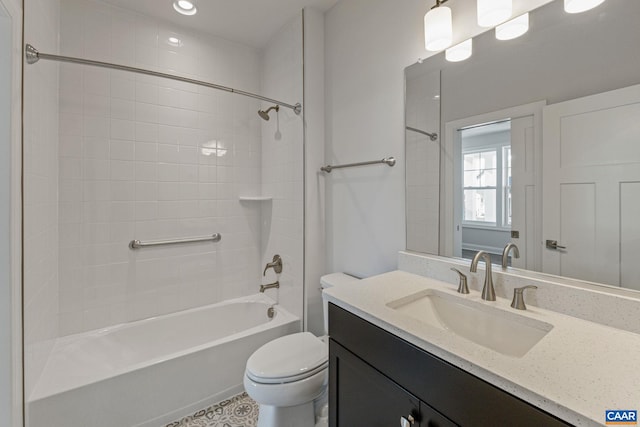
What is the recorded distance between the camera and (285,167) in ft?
7.18

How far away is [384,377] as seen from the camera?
86cm

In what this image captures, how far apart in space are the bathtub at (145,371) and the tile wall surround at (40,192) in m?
0.12

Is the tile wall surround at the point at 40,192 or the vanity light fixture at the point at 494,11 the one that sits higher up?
the vanity light fixture at the point at 494,11

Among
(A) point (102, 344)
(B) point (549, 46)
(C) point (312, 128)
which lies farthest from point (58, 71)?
(B) point (549, 46)

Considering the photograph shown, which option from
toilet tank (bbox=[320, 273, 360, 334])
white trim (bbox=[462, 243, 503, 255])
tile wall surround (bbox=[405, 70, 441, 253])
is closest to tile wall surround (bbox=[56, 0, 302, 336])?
toilet tank (bbox=[320, 273, 360, 334])

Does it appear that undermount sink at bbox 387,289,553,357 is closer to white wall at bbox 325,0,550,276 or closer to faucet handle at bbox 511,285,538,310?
faucet handle at bbox 511,285,538,310

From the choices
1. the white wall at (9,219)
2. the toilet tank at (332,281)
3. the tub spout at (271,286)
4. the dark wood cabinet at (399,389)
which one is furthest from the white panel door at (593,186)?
the white wall at (9,219)

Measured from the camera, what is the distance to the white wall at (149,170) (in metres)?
1.78

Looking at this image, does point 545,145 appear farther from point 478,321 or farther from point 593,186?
point 478,321

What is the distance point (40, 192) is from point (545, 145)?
2.30 m

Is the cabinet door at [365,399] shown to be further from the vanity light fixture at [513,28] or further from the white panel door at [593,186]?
the vanity light fixture at [513,28]

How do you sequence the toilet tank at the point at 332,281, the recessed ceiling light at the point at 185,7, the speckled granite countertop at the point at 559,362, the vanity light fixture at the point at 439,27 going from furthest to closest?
1. the recessed ceiling light at the point at 185,7
2. the toilet tank at the point at 332,281
3. the vanity light fixture at the point at 439,27
4. the speckled granite countertop at the point at 559,362

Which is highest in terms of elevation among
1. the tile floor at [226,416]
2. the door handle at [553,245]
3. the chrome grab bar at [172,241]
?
the door handle at [553,245]

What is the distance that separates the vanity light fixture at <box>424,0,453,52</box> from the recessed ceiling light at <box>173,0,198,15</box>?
5.20ft
